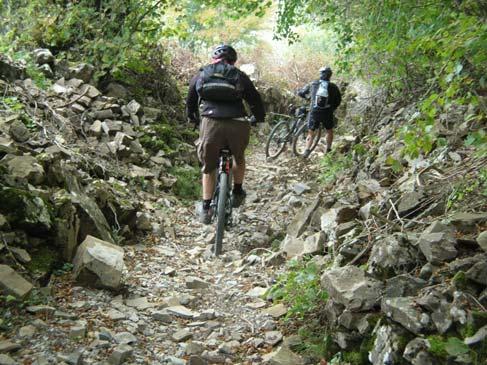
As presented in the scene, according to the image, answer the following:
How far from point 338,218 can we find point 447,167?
119 cm

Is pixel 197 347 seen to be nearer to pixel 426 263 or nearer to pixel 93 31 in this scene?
pixel 426 263

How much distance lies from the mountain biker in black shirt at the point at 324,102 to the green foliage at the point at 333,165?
1100 millimetres

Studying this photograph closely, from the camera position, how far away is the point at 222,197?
5.28 meters

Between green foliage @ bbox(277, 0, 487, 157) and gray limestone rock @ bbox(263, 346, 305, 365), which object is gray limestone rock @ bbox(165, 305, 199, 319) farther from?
green foliage @ bbox(277, 0, 487, 157)

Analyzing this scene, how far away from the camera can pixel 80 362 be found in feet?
8.63

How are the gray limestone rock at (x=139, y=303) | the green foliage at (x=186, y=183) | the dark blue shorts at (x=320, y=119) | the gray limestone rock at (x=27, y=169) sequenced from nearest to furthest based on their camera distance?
the gray limestone rock at (x=139, y=303) → the gray limestone rock at (x=27, y=169) → the green foliage at (x=186, y=183) → the dark blue shorts at (x=320, y=119)

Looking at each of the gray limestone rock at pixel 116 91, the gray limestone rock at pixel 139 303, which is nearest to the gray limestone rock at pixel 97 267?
the gray limestone rock at pixel 139 303

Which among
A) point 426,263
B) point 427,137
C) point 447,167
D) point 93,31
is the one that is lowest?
point 426,263

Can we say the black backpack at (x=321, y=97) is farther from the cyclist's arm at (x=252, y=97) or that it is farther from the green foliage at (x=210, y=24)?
the cyclist's arm at (x=252, y=97)

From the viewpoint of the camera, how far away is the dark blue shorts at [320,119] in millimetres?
9914

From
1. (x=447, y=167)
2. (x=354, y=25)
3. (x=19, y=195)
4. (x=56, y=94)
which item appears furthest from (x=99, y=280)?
(x=354, y=25)

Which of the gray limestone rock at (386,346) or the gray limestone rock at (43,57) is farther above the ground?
the gray limestone rock at (43,57)

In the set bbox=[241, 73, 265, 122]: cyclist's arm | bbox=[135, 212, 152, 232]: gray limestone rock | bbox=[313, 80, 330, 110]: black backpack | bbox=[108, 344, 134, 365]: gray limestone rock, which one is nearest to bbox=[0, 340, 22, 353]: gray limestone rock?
bbox=[108, 344, 134, 365]: gray limestone rock

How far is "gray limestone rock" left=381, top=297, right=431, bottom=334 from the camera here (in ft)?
7.91
